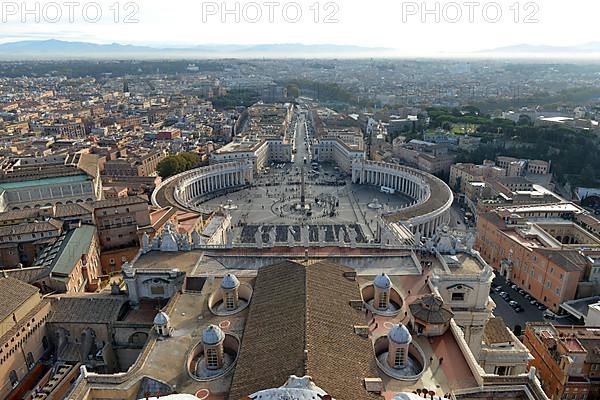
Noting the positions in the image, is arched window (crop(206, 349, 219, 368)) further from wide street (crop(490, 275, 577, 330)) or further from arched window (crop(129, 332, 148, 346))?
wide street (crop(490, 275, 577, 330))

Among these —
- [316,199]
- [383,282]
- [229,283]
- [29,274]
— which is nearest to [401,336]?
[383,282]

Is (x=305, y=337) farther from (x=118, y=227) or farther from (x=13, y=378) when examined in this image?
(x=118, y=227)

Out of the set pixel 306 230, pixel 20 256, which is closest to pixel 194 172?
pixel 306 230

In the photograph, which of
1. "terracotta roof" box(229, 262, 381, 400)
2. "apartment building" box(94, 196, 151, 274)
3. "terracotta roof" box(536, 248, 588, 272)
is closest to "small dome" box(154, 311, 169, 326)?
"terracotta roof" box(229, 262, 381, 400)

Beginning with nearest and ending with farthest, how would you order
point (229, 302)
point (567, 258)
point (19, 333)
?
point (229, 302) → point (19, 333) → point (567, 258)

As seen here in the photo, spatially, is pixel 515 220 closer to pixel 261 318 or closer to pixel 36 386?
pixel 261 318
